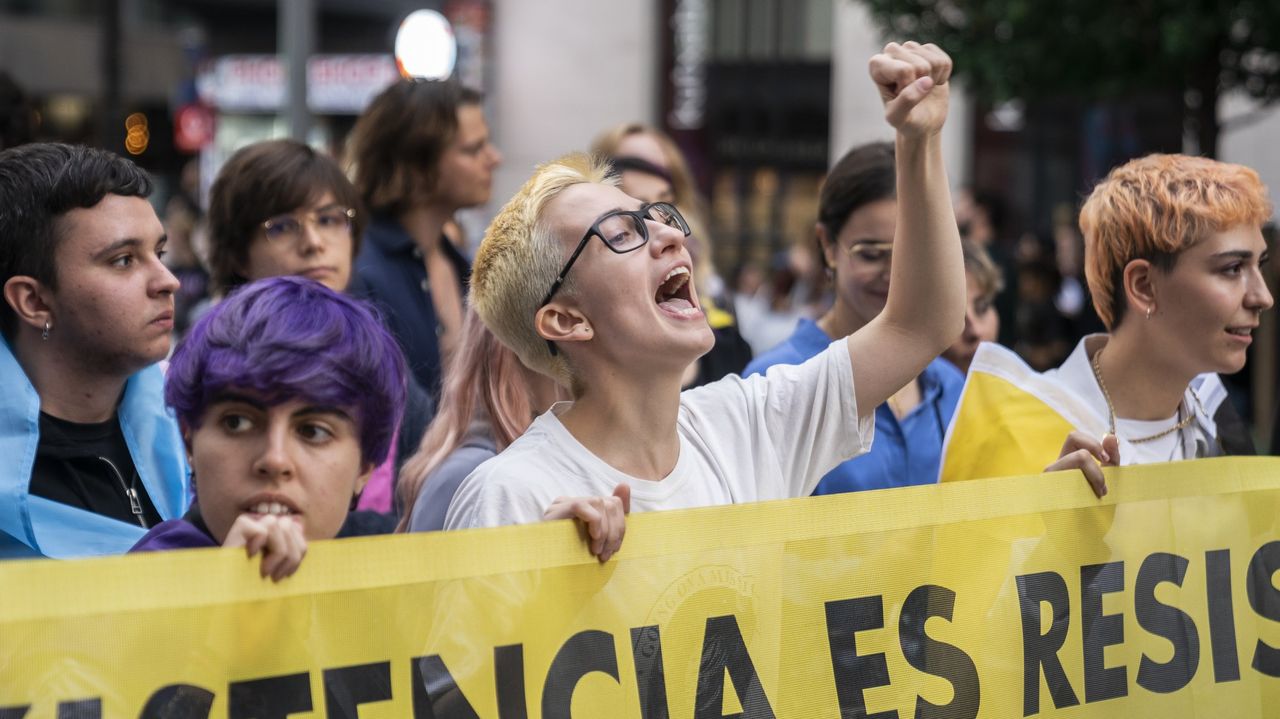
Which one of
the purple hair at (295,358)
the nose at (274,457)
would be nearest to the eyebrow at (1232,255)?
the purple hair at (295,358)

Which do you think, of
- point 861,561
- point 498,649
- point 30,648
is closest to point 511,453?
point 498,649

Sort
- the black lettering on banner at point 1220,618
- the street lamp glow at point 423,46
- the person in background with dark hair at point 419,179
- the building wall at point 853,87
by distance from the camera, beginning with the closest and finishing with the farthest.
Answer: the black lettering on banner at point 1220,618
the person in background with dark hair at point 419,179
the street lamp glow at point 423,46
the building wall at point 853,87

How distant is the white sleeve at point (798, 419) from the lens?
2.71m

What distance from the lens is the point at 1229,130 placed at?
656 inches

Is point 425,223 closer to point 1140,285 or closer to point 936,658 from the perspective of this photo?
point 1140,285

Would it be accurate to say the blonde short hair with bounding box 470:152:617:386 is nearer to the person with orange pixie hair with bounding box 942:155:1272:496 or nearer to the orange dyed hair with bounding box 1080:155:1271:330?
the person with orange pixie hair with bounding box 942:155:1272:496

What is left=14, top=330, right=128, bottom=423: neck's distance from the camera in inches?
113

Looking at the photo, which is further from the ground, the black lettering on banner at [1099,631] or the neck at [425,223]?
the neck at [425,223]

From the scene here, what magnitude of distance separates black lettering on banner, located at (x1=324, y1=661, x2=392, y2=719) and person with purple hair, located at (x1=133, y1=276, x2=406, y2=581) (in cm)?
24

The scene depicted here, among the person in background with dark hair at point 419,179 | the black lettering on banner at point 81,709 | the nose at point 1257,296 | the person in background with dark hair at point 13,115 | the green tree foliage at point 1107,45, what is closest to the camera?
the black lettering on banner at point 81,709

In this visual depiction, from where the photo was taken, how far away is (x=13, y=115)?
5.03m

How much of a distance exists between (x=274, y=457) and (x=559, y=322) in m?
0.60

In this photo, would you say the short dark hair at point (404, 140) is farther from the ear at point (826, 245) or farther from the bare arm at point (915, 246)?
the bare arm at point (915, 246)

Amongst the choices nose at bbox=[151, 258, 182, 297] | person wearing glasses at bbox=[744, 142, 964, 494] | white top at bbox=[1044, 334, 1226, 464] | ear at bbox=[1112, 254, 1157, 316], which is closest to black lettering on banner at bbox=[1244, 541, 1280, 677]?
white top at bbox=[1044, 334, 1226, 464]
